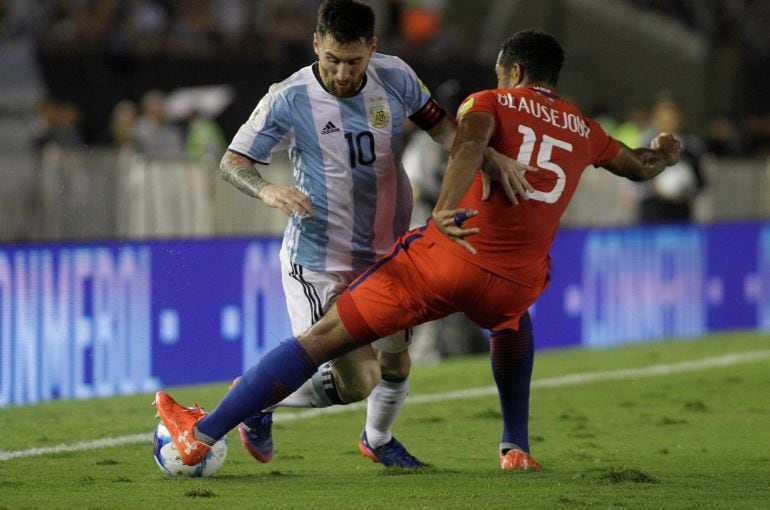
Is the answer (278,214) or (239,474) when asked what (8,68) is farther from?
(239,474)


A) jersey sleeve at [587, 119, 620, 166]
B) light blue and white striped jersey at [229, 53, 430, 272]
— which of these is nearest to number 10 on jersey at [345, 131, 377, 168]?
light blue and white striped jersey at [229, 53, 430, 272]

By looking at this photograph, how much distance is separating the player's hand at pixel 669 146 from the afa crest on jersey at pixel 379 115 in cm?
132

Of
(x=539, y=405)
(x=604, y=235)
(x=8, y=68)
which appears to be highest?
(x=8, y=68)

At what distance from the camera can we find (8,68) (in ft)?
48.0

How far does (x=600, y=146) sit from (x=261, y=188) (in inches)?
61.0

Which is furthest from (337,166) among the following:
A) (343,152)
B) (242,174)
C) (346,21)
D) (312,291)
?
(346,21)

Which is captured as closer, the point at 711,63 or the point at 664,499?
the point at 664,499

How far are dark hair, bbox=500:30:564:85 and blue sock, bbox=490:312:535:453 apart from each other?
114cm

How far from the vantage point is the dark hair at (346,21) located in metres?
6.03

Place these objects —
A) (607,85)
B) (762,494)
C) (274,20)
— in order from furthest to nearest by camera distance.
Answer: (607,85) < (274,20) < (762,494)

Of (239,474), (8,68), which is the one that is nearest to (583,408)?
(239,474)

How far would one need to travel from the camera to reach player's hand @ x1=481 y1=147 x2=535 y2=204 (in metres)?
5.99

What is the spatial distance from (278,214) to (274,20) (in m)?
5.99

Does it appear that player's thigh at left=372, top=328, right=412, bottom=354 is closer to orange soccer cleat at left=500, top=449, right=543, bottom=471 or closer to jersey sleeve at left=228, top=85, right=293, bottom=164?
orange soccer cleat at left=500, top=449, right=543, bottom=471
